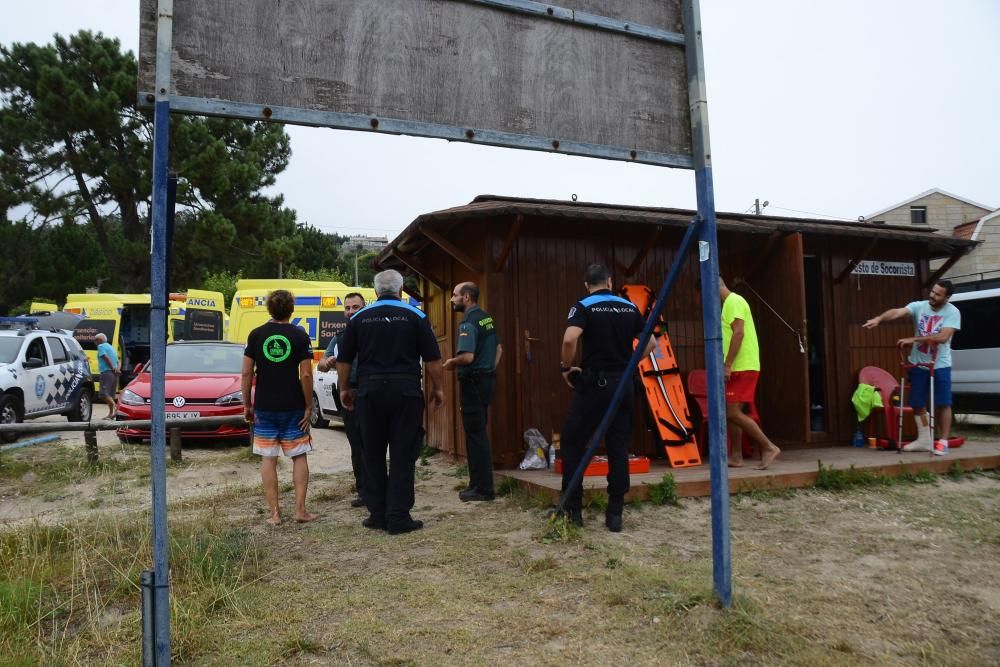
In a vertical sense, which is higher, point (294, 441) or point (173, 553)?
point (294, 441)

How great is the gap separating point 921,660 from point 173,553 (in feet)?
13.1

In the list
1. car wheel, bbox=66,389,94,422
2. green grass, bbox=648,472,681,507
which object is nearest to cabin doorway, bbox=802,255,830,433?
green grass, bbox=648,472,681,507

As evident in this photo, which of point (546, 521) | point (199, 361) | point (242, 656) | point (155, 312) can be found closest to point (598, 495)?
point (546, 521)

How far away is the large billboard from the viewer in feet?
9.91

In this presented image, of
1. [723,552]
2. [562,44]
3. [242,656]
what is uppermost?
[562,44]

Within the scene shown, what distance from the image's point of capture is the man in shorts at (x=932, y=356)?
24.2 feet

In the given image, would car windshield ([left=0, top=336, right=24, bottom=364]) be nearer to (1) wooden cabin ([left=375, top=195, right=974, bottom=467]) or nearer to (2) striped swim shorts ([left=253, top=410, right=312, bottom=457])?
(1) wooden cabin ([left=375, top=195, right=974, bottom=467])

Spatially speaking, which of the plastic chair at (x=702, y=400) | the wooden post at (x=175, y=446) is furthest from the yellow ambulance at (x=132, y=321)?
the plastic chair at (x=702, y=400)

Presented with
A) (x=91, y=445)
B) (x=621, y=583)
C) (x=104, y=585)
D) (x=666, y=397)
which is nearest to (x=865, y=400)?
(x=666, y=397)

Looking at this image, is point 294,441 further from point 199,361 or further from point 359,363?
point 199,361

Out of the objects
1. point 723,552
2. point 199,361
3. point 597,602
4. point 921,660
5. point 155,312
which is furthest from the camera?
point 199,361

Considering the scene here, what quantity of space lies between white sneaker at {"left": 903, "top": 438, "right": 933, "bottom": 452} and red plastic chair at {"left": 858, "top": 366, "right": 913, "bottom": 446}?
0.28 metres

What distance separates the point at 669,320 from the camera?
27.3 feet

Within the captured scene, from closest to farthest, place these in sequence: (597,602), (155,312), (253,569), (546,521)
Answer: (155,312), (597,602), (253,569), (546,521)
